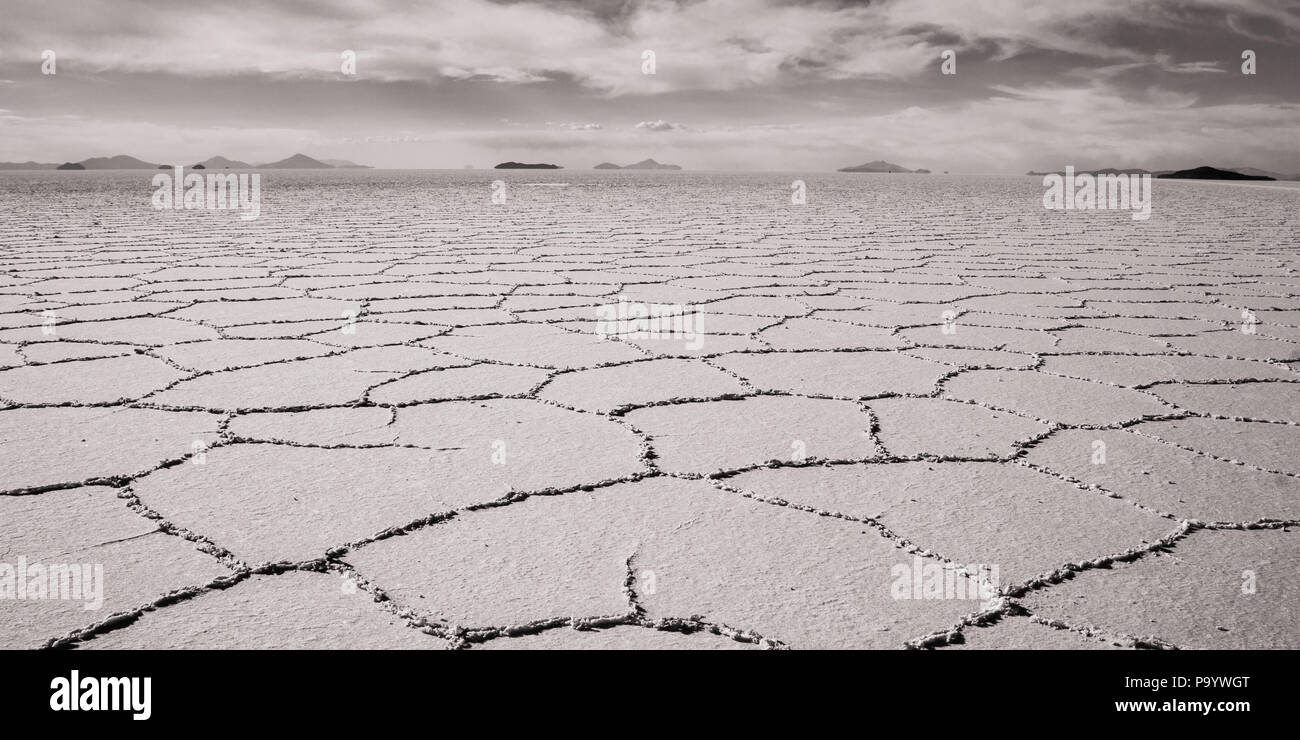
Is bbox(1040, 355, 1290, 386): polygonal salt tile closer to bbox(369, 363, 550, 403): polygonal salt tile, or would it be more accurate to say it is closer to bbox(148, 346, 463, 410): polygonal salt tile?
bbox(369, 363, 550, 403): polygonal salt tile

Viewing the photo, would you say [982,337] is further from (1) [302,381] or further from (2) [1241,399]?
(1) [302,381]

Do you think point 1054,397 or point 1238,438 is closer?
point 1238,438

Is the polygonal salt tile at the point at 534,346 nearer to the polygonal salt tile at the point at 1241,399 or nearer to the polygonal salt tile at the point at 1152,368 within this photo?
the polygonal salt tile at the point at 1152,368

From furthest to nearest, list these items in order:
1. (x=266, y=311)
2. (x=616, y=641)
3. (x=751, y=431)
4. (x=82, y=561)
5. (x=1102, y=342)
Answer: (x=266, y=311), (x=1102, y=342), (x=751, y=431), (x=82, y=561), (x=616, y=641)

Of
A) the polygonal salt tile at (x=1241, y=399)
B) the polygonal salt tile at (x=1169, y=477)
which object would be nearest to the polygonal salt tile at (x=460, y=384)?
the polygonal salt tile at (x=1169, y=477)

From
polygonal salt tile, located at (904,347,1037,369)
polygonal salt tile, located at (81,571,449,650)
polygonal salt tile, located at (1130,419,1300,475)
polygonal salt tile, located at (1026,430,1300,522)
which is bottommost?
polygonal salt tile, located at (81,571,449,650)

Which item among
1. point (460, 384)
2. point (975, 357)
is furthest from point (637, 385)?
point (975, 357)

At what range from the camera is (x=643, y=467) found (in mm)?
1367

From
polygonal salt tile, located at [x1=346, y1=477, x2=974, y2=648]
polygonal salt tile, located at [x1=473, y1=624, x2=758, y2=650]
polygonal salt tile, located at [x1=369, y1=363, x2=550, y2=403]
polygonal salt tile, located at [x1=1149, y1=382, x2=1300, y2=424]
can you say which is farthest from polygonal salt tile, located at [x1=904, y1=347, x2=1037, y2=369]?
polygonal salt tile, located at [x1=473, y1=624, x2=758, y2=650]

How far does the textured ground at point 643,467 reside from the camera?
0.93 m

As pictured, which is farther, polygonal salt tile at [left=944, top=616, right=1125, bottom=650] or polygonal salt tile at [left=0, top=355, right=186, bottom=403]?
polygonal salt tile at [left=0, top=355, right=186, bottom=403]

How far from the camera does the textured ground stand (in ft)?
3.05
